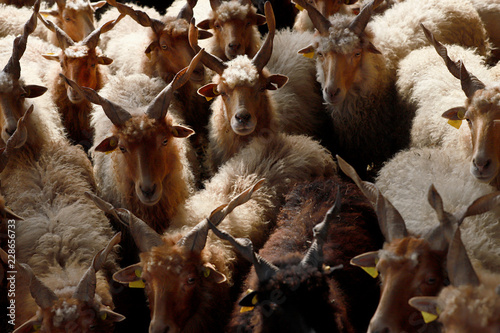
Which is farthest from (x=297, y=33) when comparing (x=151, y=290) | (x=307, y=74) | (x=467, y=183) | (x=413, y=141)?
(x=151, y=290)

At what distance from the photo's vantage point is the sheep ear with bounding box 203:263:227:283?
3.45 metres

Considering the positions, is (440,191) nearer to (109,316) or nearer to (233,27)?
(109,316)

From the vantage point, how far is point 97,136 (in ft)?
16.9

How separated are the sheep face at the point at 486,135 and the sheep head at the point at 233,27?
Answer: 113 inches

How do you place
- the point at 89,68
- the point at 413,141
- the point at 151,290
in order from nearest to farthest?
the point at 151,290 → the point at 413,141 → the point at 89,68

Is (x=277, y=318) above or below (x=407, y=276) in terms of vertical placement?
below

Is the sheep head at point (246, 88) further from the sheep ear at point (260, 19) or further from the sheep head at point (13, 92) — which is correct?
the sheep head at point (13, 92)

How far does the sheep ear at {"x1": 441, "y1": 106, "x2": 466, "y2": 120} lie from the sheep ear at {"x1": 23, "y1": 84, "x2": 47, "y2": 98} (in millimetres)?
3606

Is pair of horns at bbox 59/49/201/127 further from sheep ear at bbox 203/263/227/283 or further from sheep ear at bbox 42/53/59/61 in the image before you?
sheep ear at bbox 42/53/59/61

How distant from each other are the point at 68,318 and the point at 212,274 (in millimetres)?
908

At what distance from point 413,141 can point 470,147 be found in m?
0.81

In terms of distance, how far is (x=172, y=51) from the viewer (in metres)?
5.82

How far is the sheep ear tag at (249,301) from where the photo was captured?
10.3ft

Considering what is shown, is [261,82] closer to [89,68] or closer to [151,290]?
[89,68]
